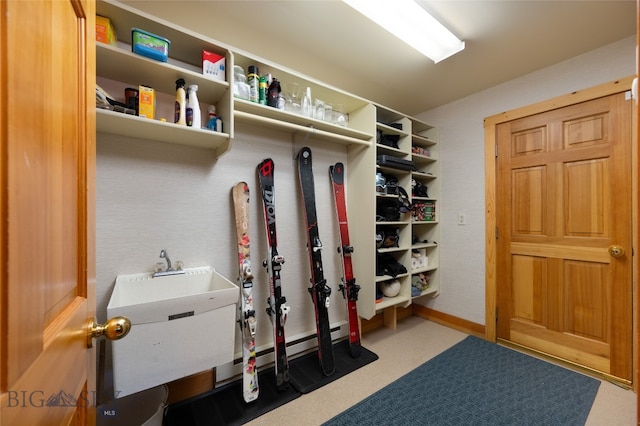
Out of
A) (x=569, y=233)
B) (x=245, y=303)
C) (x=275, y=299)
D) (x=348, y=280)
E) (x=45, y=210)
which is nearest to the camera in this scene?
(x=45, y=210)

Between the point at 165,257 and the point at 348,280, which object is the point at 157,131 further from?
the point at 348,280

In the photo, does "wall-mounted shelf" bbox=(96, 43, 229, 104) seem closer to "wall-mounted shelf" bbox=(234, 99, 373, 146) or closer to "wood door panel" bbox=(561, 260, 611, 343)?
"wall-mounted shelf" bbox=(234, 99, 373, 146)

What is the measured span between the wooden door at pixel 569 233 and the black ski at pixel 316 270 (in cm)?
175

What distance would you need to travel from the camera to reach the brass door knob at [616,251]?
183 cm

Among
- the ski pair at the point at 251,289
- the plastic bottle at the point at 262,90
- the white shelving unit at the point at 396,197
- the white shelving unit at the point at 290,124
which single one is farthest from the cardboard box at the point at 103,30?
the white shelving unit at the point at 396,197

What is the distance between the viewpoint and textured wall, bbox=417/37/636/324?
87.4 inches

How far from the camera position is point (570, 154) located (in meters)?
2.05

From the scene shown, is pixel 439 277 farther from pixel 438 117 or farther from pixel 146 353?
pixel 146 353

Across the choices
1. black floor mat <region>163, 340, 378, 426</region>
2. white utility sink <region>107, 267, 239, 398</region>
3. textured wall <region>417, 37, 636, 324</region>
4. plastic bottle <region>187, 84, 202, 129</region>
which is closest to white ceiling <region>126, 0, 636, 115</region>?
textured wall <region>417, 37, 636, 324</region>

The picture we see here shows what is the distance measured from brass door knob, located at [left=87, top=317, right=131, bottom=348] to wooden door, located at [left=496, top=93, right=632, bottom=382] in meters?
2.90

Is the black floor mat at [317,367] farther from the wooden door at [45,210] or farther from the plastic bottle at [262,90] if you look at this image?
the plastic bottle at [262,90]

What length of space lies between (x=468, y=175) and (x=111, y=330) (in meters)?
3.02

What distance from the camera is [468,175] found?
2.67 metres

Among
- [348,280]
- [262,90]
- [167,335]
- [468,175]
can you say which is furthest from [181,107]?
[468,175]
